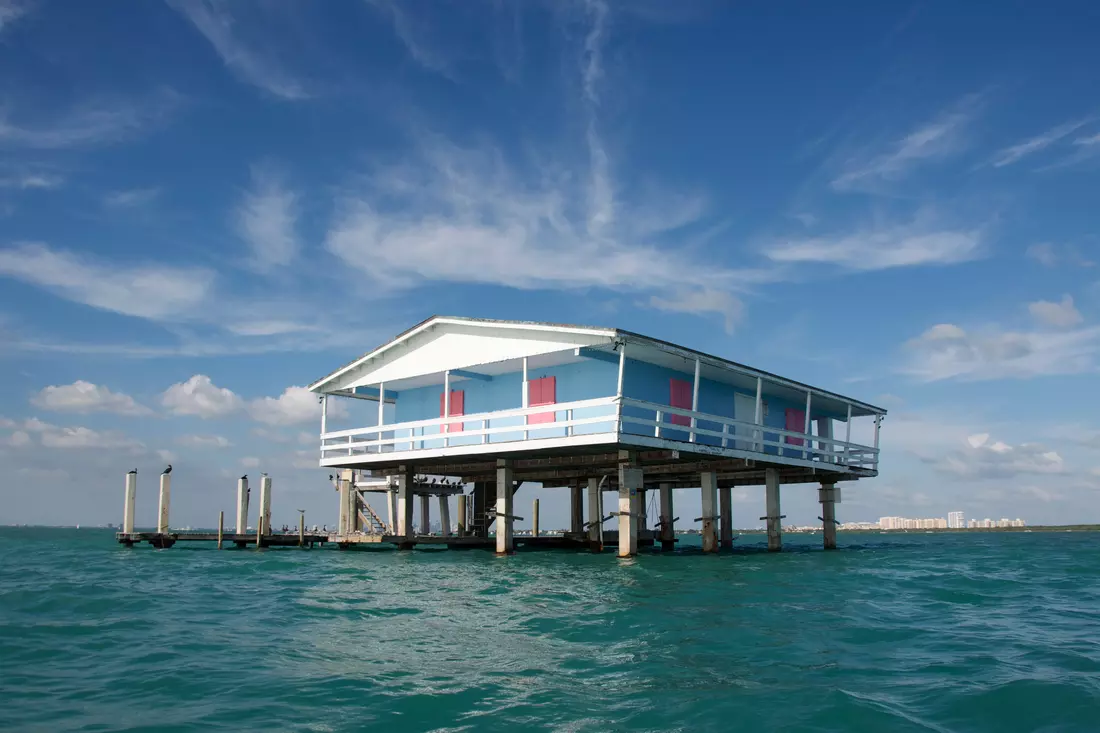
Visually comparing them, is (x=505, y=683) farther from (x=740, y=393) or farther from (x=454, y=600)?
(x=740, y=393)

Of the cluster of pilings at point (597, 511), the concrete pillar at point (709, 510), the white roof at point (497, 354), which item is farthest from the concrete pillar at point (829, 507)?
the concrete pillar at point (709, 510)

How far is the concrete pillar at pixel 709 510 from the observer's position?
27.5 meters

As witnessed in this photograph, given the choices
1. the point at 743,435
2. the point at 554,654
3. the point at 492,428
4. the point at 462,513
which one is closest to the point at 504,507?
the point at 492,428

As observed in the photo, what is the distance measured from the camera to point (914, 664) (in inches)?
386

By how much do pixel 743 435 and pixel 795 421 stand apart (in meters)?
4.96

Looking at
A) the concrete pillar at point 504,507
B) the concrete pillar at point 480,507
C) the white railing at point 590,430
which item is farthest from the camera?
the concrete pillar at point 480,507

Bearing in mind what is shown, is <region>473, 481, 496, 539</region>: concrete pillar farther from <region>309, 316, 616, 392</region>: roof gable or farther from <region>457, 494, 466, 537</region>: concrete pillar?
<region>309, 316, 616, 392</region>: roof gable

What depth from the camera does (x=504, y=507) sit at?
2655cm

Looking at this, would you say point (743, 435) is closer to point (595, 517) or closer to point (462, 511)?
point (595, 517)

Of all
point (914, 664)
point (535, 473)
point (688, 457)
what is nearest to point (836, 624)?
point (914, 664)

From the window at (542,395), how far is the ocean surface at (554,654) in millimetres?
7141

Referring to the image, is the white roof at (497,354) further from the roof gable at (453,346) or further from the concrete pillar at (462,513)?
the concrete pillar at (462,513)

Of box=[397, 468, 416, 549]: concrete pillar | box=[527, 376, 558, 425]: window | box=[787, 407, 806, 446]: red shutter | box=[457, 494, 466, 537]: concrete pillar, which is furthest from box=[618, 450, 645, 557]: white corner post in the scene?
box=[457, 494, 466, 537]: concrete pillar

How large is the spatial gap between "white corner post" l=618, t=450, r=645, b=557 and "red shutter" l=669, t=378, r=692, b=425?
3.58 meters
